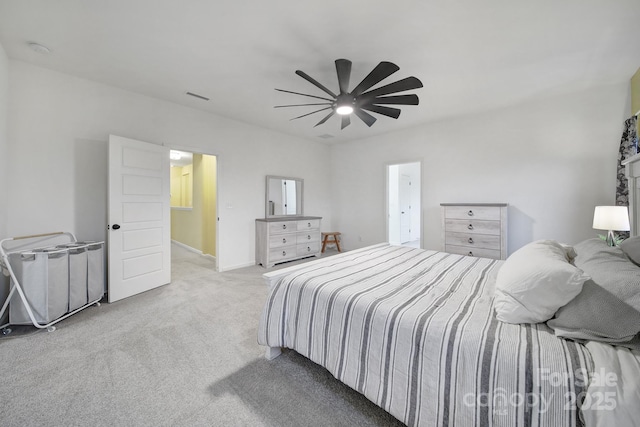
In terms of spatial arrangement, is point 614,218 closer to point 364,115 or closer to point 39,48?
point 364,115

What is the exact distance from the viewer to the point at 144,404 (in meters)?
1.39

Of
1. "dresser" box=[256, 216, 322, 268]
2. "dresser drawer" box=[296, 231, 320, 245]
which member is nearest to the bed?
"dresser" box=[256, 216, 322, 268]

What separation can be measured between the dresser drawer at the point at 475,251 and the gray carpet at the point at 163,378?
2912mm

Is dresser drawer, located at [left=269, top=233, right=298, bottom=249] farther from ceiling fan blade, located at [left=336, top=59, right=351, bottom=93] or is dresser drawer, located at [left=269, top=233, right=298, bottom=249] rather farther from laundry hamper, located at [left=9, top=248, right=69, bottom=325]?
ceiling fan blade, located at [left=336, top=59, right=351, bottom=93]

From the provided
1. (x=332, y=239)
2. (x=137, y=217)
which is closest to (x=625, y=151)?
(x=332, y=239)

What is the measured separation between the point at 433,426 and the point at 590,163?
406 centimetres

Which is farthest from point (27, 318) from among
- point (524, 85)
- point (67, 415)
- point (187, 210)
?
point (524, 85)

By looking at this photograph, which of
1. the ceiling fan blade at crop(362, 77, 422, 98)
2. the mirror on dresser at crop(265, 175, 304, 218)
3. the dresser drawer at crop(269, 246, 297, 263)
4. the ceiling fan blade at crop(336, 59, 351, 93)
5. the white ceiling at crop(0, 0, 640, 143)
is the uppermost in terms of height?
the white ceiling at crop(0, 0, 640, 143)

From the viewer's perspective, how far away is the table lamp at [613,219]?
242 cm

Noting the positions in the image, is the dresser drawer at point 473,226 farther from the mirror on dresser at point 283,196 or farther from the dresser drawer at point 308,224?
the mirror on dresser at point 283,196

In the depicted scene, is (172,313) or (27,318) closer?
(27,318)

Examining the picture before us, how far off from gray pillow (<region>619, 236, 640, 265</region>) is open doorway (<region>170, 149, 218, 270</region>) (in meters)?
4.45

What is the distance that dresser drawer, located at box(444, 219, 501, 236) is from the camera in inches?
133

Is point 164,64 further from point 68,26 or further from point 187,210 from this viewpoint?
point 187,210
